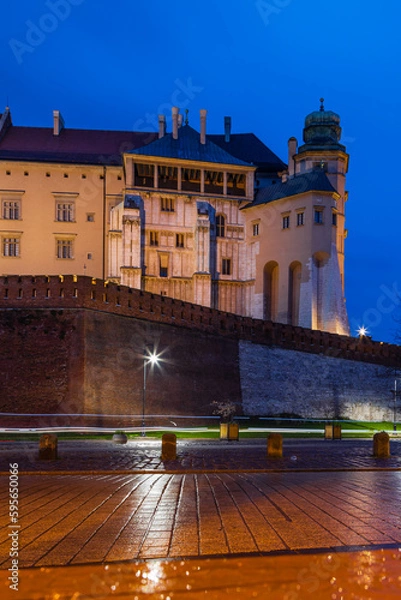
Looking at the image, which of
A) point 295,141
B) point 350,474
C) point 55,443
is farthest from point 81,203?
point 350,474

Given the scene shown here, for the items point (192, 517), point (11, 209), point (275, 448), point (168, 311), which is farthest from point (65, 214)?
point (192, 517)

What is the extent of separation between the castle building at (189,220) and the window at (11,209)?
0.29 ft

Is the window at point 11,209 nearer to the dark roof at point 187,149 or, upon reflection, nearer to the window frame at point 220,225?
the dark roof at point 187,149

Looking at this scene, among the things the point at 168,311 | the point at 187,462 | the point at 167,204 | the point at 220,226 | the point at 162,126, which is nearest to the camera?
the point at 187,462

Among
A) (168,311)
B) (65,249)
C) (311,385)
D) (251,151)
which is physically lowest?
(311,385)

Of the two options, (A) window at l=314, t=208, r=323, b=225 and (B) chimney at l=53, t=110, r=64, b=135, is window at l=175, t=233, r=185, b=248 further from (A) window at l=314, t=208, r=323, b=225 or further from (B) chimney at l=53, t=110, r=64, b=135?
(B) chimney at l=53, t=110, r=64, b=135

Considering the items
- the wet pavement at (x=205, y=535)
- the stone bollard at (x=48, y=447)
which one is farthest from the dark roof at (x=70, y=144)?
the wet pavement at (x=205, y=535)

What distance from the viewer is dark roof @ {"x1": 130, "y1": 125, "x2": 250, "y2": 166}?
56.5 metres

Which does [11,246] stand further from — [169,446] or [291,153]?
[169,446]

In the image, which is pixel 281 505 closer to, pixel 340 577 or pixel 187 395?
pixel 340 577

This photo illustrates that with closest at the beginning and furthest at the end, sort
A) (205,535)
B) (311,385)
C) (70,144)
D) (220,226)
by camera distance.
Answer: (205,535)
(311,385)
(220,226)
(70,144)

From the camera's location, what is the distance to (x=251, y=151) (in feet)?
214

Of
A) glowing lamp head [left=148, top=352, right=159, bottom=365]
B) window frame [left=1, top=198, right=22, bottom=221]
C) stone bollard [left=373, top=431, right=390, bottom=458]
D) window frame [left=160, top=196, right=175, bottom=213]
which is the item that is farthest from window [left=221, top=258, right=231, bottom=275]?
stone bollard [left=373, top=431, right=390, bottom=458]

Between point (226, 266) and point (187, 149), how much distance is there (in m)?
10.6
